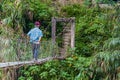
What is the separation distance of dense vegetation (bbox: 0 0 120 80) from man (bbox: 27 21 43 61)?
2.50 ft

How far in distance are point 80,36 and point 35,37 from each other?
2358 mm

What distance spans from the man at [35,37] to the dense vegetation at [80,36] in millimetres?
763

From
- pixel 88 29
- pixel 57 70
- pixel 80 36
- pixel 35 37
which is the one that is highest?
pixel 35 37

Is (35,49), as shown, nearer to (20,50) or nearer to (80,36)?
(20,50)

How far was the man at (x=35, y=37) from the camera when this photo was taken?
28.9 ft

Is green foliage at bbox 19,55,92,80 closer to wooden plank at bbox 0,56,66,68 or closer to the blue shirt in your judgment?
wooden plank at bbox 0,56,66,68

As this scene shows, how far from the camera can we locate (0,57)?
9695 mm

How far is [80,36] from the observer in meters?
10.9

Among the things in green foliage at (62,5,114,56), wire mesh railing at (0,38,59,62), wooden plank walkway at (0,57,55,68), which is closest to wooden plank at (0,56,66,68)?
wooden plank walkway at (0,57,55,68)

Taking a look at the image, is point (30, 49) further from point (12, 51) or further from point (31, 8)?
point (31, 8)

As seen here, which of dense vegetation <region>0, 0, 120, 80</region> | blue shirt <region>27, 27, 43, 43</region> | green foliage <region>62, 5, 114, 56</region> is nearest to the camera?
dense vegetation <region>0, 0, 120, 80</region>

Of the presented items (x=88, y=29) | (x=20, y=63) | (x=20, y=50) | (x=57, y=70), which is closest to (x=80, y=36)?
(x=88, y=29)

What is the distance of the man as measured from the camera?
28.9 ft

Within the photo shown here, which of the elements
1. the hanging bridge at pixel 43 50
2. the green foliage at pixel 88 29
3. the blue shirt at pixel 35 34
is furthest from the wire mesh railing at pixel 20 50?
the green foliage at pixel 88 29
